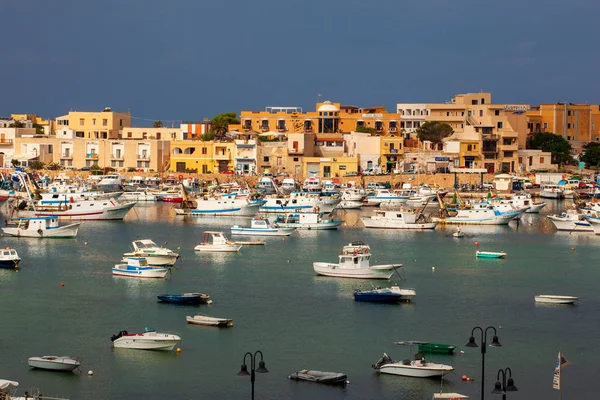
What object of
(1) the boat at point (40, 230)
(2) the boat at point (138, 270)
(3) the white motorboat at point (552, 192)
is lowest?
(2) the boat at point (138, 270)

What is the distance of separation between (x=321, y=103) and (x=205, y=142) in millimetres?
12577

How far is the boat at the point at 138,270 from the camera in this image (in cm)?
3122

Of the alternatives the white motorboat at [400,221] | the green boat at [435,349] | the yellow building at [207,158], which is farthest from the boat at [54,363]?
the yellow building at [207,158]

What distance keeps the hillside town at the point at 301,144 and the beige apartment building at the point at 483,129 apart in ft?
0.22

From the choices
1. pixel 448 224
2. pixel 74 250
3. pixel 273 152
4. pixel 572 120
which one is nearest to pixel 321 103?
pixel 273 152

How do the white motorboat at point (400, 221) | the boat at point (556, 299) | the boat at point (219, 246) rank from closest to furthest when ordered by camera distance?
the boat at point (556, 299)
the boat at point (219, 246)
the white motorboat at point (400, 221)

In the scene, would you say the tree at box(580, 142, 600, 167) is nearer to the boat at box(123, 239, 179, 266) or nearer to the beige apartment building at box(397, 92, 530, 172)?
the beige apartment building at box(397, 92, 530, 172)

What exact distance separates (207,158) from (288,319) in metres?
46.6

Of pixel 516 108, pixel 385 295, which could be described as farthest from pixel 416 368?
→ pixel 516 108

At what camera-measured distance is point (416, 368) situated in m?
20.8

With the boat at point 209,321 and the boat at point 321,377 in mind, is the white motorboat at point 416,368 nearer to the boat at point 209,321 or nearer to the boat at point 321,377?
the boat at point 321,377

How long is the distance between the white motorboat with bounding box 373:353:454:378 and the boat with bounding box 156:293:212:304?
7.29 metres

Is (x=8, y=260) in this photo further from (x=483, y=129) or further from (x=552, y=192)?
(x=483, y=129)

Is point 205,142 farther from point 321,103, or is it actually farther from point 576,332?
point 576,332
